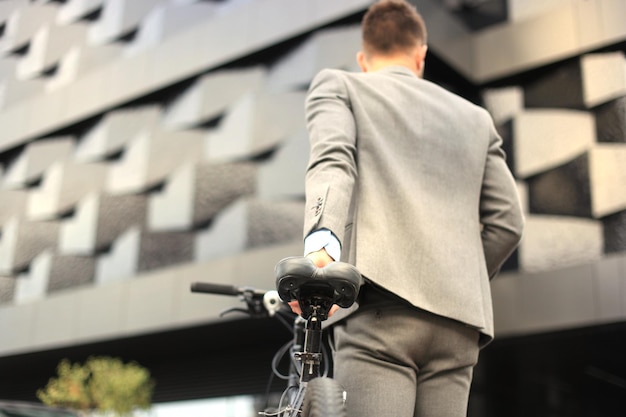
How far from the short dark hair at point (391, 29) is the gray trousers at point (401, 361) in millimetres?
956

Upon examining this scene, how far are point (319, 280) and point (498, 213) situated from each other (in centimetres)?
90

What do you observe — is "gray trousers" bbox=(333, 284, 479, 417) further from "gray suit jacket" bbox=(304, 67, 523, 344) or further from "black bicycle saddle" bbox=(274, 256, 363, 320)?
"black bicycle saddle" bbox=(274, 256, 363, 320)

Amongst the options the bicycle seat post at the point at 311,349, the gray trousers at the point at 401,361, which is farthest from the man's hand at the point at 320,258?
the gray trousers at the point at 401,361

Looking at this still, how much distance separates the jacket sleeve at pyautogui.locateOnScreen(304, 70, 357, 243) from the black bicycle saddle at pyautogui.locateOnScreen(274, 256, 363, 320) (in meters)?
0.19

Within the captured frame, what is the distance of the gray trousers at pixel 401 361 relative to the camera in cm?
200

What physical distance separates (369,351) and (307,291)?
0.96 feet

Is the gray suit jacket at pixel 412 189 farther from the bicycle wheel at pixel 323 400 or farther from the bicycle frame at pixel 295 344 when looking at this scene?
the bicycle wheel at pixel 323 400

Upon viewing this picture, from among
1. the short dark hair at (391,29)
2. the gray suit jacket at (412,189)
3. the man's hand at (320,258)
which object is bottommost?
the man's hand at (320,258)

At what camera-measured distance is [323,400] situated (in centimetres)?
178

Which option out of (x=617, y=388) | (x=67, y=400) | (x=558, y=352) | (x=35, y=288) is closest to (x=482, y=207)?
(x=558, y=352)

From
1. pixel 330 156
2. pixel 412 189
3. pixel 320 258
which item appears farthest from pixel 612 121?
pixel 320 258

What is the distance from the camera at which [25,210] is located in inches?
606

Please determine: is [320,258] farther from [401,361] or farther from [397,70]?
[397,70]

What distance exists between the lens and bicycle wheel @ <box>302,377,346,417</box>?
1.76 m
